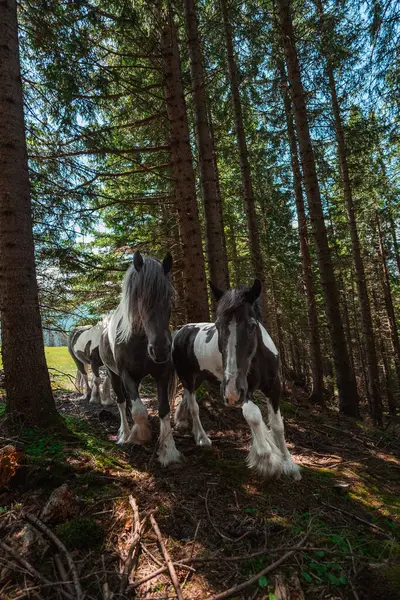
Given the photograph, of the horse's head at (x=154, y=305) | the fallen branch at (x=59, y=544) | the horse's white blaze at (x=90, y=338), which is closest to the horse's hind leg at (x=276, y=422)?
the horse's head at (x=154, y=305)

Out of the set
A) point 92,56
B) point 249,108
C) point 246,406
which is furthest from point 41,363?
point 249,108

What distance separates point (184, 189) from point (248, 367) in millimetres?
4903

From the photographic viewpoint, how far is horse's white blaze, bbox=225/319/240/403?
331 centimetres

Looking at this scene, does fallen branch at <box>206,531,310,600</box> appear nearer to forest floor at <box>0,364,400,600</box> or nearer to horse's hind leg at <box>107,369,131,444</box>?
forest floor at <box>0,364,400,600</box>

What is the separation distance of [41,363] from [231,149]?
12762mm

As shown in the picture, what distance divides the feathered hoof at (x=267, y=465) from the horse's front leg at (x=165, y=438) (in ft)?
3.22

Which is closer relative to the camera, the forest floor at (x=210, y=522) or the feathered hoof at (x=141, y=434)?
the forest floor at (x=210, y=522)

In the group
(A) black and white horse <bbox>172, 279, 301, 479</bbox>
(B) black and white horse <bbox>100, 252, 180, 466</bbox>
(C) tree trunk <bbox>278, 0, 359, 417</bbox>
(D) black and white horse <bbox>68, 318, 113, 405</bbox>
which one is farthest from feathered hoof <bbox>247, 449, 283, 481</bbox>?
(C) tree trunk <bbox>278, 0, 359, 417</bbox>

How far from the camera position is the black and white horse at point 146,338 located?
3844mm

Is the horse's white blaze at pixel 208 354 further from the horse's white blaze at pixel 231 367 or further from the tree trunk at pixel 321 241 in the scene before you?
the tree trunk at pixel 321 241

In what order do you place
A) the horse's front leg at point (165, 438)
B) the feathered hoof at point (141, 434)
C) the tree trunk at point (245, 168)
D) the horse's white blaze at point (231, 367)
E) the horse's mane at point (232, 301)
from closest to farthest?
the horse's white blaze at point (231, 367) → the horse's mane at point (232, 301) → the horse's front leg at point (165, 438) → the feathered hoof at point (141, 434) → the tree trunk at point (245, 168)

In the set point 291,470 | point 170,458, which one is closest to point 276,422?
point 291,470

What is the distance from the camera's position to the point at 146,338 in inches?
163

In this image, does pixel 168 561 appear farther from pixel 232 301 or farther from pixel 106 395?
pixel 106 395
